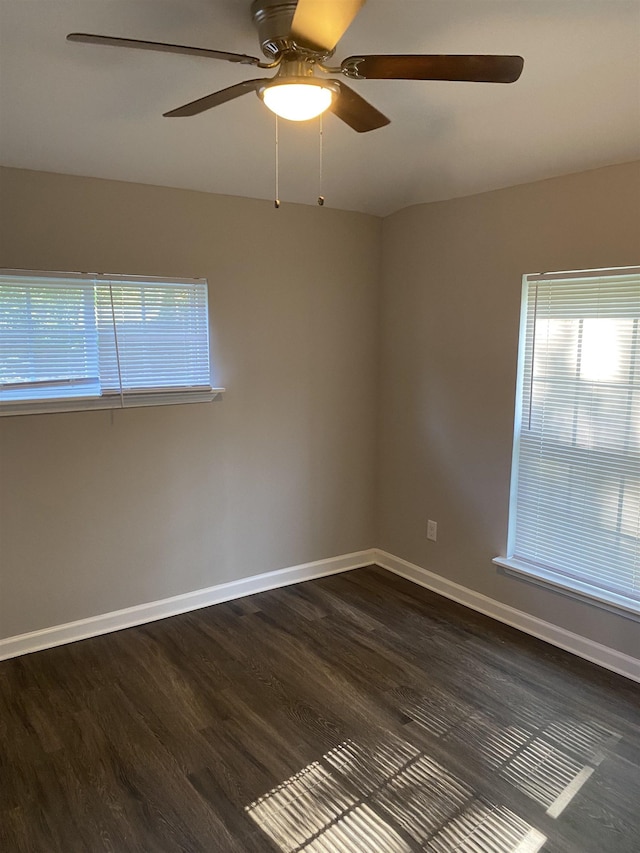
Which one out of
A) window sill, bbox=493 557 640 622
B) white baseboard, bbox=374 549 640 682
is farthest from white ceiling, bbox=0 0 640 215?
white baseboard, bbox=374 549 640 682

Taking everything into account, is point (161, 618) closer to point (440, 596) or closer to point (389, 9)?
point (440, 596)

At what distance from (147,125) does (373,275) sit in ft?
5.69

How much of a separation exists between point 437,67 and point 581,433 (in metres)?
1.86

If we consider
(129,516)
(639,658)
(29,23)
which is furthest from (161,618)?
(29,23)

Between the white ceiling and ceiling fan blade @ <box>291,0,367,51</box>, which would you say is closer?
ceiling fan blade @ <box>291,0,367,51</box>

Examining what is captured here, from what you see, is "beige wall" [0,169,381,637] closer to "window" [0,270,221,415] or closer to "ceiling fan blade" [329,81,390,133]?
"window" [0,270,221,415]

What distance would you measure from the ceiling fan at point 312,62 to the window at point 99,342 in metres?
1.37

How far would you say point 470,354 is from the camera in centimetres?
325

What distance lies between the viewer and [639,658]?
2.63m

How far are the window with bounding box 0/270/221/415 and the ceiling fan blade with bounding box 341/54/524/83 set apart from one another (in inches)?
68.2

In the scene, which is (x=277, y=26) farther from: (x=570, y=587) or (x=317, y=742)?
(x=570, y=587)

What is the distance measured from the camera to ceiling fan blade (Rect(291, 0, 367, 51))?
1328 mm

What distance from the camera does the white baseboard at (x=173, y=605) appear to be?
2.90 meters

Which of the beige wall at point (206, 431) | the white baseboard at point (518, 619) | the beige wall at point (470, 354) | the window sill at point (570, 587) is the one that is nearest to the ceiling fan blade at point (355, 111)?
the beige wall at point (470, 354)
